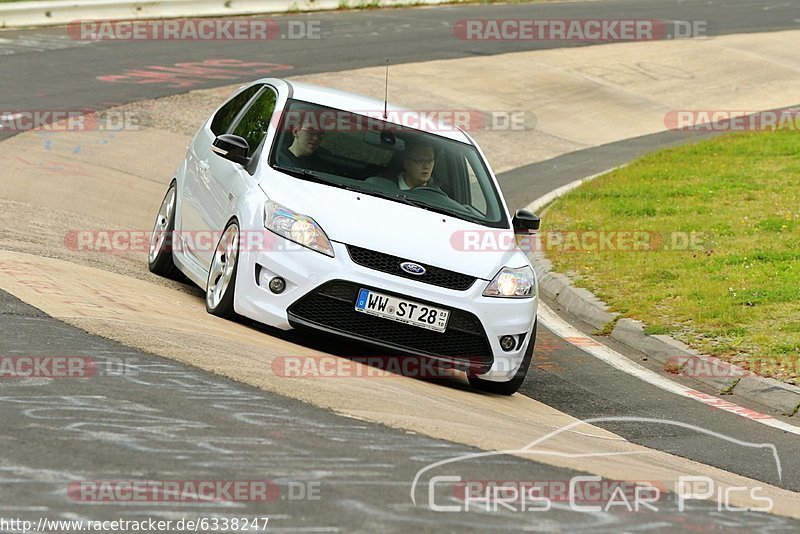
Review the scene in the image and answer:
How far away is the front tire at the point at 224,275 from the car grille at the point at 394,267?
2.77ft

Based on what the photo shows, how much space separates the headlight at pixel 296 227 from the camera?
7.99m

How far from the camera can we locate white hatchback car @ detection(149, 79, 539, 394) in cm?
794

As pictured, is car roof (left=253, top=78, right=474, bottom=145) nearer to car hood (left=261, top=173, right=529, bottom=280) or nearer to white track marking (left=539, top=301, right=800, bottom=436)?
car hood (left=261, top=173, right=529, bottom=280)

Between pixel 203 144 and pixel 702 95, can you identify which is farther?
pixel 702 95

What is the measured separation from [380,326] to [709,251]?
237 inches

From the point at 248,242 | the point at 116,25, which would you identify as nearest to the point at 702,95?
the point at 116,25

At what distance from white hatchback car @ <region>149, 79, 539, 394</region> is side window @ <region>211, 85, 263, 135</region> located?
0.38 m

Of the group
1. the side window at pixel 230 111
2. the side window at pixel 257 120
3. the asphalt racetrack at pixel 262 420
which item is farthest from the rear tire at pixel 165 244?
the side window at pixel 257 120

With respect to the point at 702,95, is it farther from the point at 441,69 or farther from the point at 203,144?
the point at 203,144

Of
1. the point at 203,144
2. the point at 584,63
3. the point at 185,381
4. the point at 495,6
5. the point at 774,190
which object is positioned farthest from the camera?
the point at 495,6

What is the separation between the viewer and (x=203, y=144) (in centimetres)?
1027

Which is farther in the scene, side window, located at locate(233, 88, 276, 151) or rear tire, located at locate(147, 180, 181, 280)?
rear tire, located at locate(147, 180, 181, 280)

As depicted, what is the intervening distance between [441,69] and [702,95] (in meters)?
5.17

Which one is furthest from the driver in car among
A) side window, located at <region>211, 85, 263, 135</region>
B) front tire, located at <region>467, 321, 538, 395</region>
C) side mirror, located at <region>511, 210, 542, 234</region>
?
side window, located at <region>211, 85, 263, 135</region>
